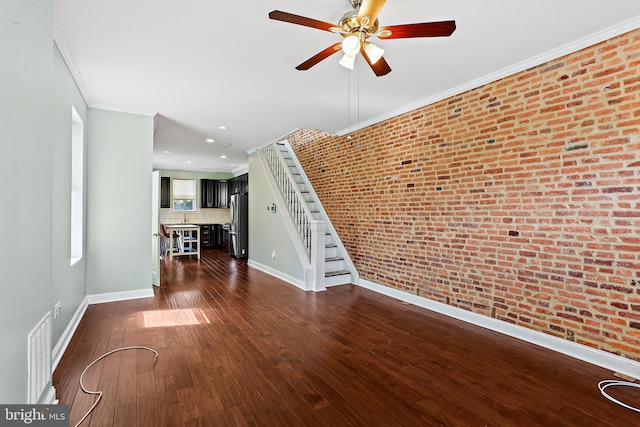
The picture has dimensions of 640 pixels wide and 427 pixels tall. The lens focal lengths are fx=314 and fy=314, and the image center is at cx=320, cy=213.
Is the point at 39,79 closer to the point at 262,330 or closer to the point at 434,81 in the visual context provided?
the point at 262,330

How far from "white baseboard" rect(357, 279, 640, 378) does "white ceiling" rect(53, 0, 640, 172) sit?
8.42ft

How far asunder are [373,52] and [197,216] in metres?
10.0

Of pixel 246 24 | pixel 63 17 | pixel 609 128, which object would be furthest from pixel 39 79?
pixel 609 128

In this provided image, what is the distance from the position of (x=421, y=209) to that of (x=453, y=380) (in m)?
2.24

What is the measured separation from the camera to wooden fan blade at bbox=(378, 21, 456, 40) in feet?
6.23

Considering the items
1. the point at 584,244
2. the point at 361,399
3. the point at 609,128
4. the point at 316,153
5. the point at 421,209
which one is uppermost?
the point at 316,153

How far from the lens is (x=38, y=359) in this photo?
1.73 m

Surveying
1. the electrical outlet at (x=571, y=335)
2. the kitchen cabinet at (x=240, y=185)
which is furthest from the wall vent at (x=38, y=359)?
the kitchen cabinet at (x=240, y=185)

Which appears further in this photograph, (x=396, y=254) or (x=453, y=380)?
(x=396, y=254)

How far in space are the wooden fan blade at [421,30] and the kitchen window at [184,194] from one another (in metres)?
10.1

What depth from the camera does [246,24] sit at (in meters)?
2.44

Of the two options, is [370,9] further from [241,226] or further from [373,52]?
[241,226]

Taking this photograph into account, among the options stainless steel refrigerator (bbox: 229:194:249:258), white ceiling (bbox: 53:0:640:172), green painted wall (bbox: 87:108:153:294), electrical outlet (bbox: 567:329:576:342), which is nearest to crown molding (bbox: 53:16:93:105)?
white ceiling (bbox: 53:0:640:172)

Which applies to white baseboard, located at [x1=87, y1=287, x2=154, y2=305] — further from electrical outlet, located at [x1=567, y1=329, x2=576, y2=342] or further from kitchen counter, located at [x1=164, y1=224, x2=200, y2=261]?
electrical outlet, located at [x1=567, y1=329, x2=576, y2=342]
